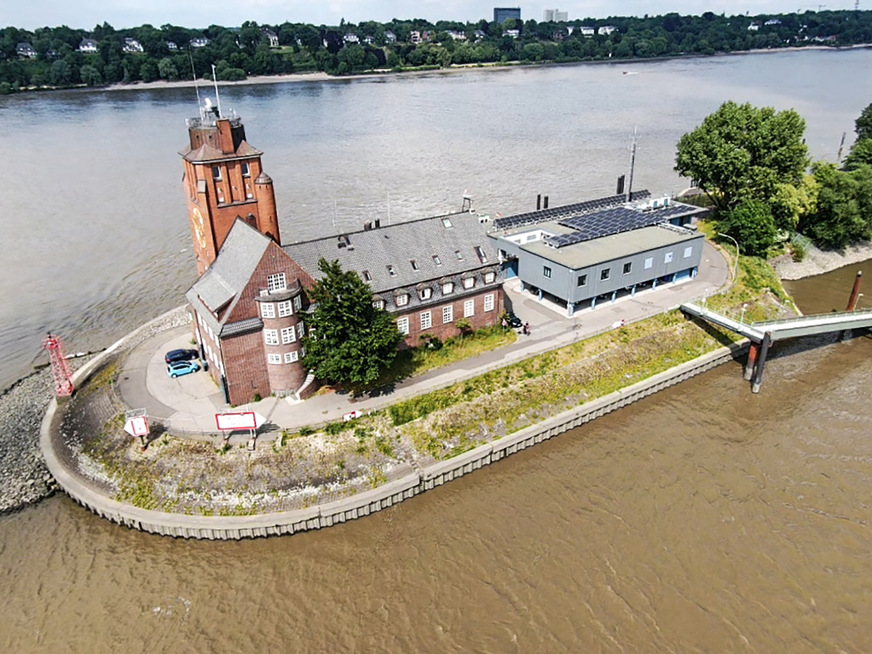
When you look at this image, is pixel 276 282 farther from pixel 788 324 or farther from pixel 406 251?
pixel 788 324

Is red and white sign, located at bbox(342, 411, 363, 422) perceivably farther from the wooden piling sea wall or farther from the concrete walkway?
the wooden piling sea wall

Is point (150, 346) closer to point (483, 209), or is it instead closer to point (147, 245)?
point (147, 245)

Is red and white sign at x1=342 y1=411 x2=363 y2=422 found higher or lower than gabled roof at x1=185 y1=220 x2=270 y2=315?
lower

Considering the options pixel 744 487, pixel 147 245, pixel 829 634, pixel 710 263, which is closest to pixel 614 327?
pixel 744 487

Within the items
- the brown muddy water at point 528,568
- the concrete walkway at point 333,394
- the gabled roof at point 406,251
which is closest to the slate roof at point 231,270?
the gabled roof at point 406,251

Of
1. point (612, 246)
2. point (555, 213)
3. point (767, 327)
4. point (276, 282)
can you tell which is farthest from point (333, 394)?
point (555, 213)

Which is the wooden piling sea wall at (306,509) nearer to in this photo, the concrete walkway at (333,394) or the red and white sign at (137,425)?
the red and white sign at (137,425)

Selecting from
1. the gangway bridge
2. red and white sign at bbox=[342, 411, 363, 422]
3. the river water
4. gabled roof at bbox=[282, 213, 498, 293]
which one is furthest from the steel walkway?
red and white sign at bbox=[342, 411, 363, 422]
